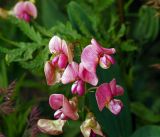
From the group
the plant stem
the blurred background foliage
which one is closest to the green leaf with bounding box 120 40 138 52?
the blurred background foliage

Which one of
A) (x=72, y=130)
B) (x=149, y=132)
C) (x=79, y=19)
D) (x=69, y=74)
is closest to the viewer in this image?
(x=69, y=74)

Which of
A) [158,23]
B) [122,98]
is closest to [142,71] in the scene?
[158,23]

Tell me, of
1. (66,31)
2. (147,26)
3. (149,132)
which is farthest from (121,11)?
(149,132)

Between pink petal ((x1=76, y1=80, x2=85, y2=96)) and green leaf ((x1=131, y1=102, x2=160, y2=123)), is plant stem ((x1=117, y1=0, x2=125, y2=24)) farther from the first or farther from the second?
pink petal ((x1=76, y1=80, x2=85, y2=96))

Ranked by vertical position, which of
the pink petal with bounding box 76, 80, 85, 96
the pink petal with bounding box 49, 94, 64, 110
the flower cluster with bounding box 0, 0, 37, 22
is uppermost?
the flower cluster with bounding box 0, 0, 37, 22

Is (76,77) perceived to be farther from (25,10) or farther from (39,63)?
(25,10)

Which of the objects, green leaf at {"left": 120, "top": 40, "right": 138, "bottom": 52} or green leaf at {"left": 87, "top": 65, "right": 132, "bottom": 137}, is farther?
green leaf at {"left": 120, "top": 40, "right": 138, "bottom": 52}

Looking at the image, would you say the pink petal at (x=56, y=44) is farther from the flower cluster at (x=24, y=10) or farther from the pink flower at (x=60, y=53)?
the flower cluster at (x=24, y=10)
